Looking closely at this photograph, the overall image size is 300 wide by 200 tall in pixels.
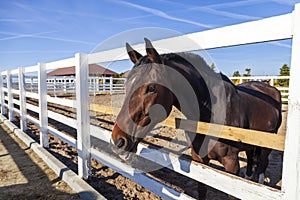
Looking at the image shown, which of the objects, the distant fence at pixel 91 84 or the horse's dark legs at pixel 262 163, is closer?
the horse's dark legs at pixel 262 163

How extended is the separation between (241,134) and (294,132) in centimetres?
36

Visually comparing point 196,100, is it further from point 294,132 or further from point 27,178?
point 27,178

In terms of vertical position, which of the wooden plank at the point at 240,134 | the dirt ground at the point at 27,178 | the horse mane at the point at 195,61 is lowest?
the dirt ground at the point at 27,178

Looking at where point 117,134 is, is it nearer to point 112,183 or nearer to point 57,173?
point 112,183

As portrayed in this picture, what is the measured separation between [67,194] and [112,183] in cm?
52

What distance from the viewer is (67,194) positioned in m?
2.35

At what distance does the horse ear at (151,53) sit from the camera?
4.60 ft

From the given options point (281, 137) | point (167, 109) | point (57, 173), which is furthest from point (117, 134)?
point (57, 173)

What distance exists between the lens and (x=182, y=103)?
1636mm

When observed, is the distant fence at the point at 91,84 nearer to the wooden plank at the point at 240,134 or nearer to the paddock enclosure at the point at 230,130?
the paddock enclosure at the point at 230,130

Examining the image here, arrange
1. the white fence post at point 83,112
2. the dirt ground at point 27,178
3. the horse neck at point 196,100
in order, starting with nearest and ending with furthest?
1. the horse neck at point 196,100
2. the dirt ground at point 27,178
3. the white fence post at point 83,112

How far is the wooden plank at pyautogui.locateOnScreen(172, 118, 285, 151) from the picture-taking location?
44.1 inches

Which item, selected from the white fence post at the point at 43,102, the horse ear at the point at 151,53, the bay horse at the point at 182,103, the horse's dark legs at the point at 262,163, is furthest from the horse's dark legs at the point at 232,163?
the white fence post at the point at 43,102

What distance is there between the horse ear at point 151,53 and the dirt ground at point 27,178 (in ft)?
5.70
